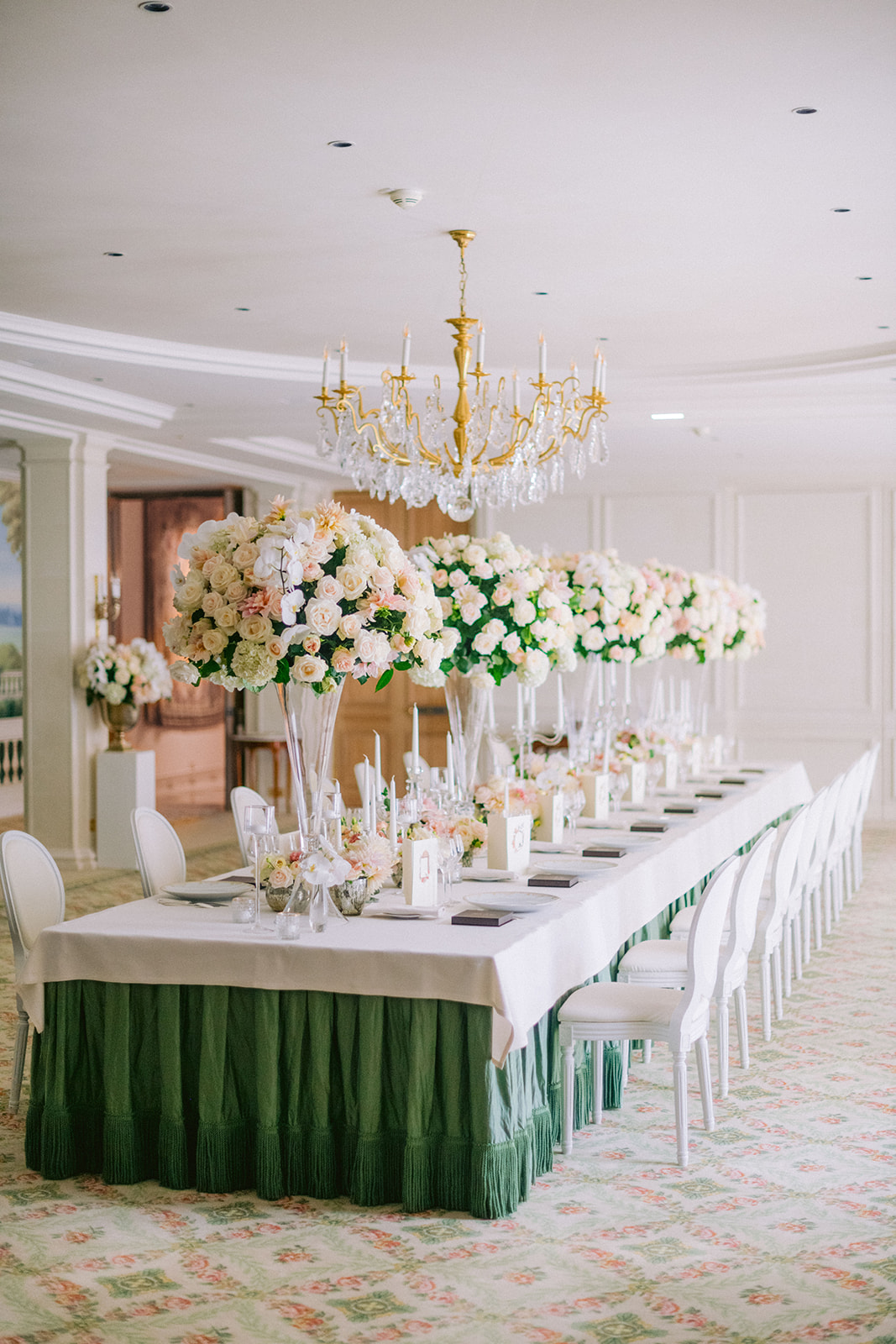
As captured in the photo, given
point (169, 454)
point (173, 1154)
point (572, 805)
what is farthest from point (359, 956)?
point (169, 454)

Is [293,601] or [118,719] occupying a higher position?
[293,601]

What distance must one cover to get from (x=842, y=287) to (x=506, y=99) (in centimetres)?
304

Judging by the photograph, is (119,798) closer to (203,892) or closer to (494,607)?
(494,607)

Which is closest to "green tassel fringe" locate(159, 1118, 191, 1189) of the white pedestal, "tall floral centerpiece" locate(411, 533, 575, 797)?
"tall floral centerpiece" locate(411, 533, 575, 797)

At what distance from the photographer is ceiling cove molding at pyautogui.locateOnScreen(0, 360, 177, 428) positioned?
27.1ft

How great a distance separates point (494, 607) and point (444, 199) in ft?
5.19

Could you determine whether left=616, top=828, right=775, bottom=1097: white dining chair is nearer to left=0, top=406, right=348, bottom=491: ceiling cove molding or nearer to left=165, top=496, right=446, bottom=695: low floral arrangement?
left=165, top=496, right=446, bottom=695: low floral arrangement

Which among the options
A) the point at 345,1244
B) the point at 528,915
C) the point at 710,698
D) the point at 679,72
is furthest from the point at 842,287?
the point at 710,698

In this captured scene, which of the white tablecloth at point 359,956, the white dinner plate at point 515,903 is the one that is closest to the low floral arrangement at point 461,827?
the white tablecloth at point 359,956

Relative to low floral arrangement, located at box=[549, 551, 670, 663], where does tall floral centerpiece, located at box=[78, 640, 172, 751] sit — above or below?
below

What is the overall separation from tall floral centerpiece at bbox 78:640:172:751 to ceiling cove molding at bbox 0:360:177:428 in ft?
5.29

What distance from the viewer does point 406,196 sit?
519cm

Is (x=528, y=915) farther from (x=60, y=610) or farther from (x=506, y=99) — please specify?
(x=60, y=610)

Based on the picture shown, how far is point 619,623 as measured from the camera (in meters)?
7.53
